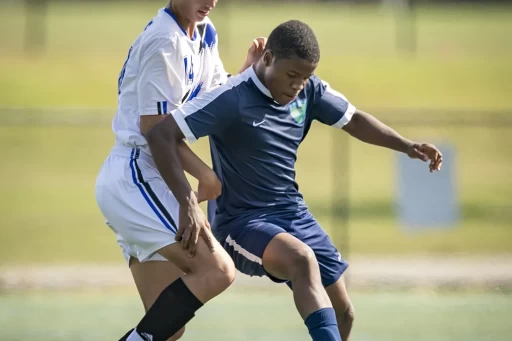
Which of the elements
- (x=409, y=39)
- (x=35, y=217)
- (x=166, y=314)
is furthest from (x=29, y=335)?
(x=409, y=39)

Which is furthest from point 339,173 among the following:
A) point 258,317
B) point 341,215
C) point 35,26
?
point 35,26

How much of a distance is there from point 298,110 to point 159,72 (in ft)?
3.11

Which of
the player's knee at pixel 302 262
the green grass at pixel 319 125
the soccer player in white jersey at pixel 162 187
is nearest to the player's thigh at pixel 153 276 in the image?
the soccer player in white jersey at pixel 162 187

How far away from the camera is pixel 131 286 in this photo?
11328 millimetres

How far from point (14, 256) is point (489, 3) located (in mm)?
32155

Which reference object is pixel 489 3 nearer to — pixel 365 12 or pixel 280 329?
pixel 365 12

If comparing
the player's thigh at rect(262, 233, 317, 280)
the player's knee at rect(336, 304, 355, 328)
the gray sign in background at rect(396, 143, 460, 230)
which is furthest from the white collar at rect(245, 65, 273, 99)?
the gray sign in background at rect(396, 143, 460, 230)

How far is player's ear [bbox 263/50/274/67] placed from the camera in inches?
211

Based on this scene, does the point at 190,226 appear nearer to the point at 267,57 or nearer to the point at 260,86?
the point at 260,86

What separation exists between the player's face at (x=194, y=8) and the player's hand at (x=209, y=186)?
861 millimetres

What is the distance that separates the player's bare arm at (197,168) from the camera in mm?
5078

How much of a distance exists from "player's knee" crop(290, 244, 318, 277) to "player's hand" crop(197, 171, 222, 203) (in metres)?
0.53

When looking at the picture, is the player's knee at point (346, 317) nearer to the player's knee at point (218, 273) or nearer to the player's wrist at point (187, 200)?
the player's knee at point (218, 273)

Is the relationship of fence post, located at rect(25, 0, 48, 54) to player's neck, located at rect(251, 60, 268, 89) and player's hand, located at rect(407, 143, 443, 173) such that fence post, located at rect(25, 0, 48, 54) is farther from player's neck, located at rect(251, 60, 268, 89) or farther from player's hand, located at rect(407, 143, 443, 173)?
player's neck, located at rect(251, 60, 268, 89)
